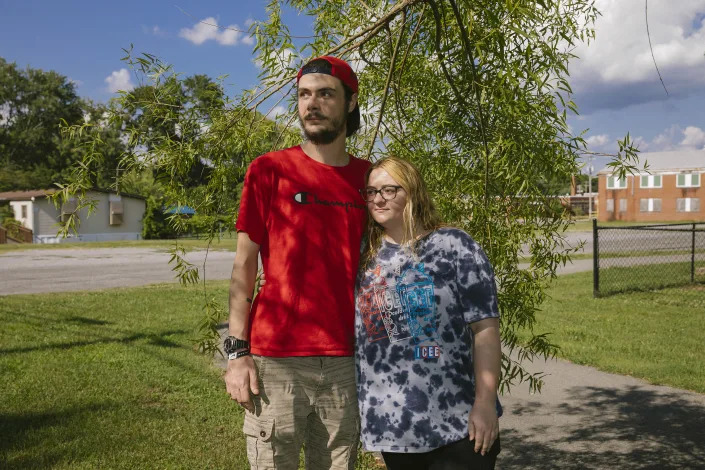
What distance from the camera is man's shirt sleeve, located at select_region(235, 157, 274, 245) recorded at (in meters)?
2.34

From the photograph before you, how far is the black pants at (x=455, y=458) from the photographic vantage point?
6.89ft

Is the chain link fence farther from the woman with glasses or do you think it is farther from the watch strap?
the watch strap

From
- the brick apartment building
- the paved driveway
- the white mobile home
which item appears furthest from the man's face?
the brick apartment building

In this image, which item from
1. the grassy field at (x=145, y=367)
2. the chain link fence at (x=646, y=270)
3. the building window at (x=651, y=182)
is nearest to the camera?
the grassy field at (x=145, y=367)

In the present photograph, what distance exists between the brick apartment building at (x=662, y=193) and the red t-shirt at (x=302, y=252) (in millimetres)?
56572

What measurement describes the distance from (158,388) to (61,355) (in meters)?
1.94

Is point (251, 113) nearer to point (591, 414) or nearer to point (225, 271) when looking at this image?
point (591, 414)

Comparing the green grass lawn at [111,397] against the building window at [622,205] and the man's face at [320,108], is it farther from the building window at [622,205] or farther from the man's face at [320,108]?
the building window at [622,205]

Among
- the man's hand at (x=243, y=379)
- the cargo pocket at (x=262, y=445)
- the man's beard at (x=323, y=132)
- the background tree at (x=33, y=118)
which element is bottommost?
the cargo pocket at (x=262, y=445)

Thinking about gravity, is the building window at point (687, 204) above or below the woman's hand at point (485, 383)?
above

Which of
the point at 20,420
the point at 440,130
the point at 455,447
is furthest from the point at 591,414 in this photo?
the point at 20,420

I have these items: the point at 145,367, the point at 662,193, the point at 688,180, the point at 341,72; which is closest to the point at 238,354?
the point at 341,72

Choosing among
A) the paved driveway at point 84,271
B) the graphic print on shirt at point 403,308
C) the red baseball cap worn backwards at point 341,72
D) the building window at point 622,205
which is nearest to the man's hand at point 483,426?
the graphic print on shirt at point 403,308

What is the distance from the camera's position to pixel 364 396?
223 cm
